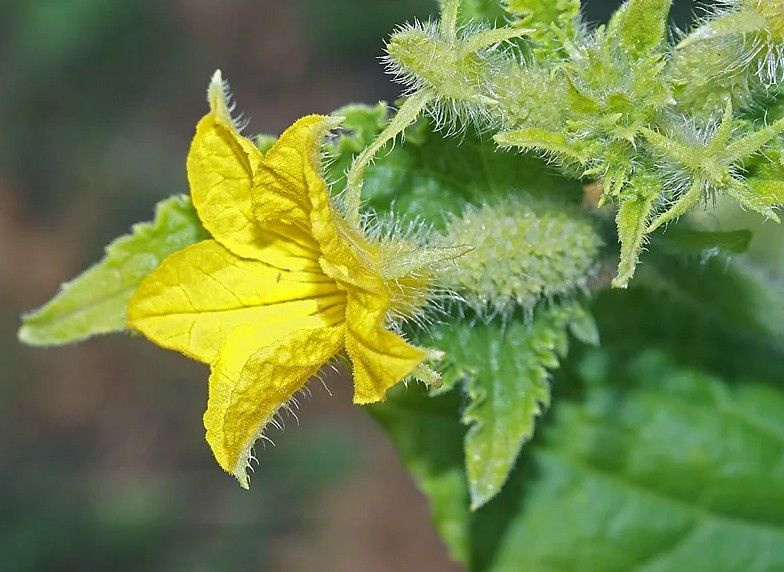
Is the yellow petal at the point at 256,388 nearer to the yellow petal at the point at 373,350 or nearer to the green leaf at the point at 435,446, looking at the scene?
the yellow petal at the point at 373,350

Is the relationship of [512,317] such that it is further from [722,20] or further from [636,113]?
[722,20]

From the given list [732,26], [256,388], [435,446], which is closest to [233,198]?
[256,388]

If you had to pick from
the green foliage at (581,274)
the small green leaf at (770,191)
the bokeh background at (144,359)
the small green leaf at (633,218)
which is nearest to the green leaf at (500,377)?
the green foliage at (581,274)

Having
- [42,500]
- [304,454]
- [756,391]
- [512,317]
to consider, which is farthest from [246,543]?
[512,317]

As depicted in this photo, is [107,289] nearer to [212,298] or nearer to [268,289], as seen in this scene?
[212,298]

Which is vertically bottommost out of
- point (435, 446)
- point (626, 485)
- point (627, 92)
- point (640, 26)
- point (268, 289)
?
point (626, 485)

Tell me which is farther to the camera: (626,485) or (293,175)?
(626,485)

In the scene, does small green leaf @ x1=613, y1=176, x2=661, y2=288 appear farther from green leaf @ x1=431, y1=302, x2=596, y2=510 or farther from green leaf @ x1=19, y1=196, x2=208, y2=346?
green leaf @ x1=19, y1=196, x2=208, y2=346

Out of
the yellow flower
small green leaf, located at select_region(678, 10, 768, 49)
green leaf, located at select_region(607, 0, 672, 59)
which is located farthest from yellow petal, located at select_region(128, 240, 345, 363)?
small green leaf, located at select_region(678, 10, 768, 49)
